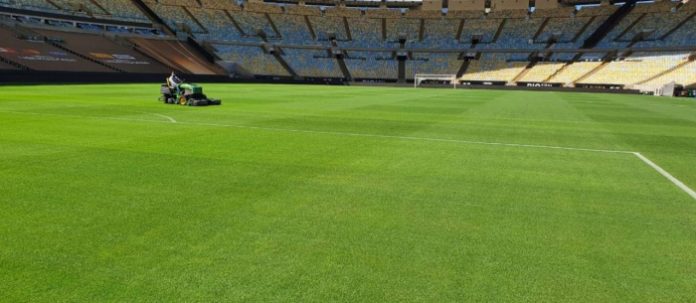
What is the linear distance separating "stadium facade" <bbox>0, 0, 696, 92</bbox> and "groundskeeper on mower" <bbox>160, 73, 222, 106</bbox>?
28.1 m

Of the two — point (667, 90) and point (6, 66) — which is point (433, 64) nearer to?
point (667, 90)

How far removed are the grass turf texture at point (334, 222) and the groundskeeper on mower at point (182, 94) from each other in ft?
27.5

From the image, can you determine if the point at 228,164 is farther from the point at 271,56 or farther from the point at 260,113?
the point at 271,56

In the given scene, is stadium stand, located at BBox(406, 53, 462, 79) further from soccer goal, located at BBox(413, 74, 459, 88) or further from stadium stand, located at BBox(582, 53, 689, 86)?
stadium stand, located at BBox(582, 53, 689, 86)

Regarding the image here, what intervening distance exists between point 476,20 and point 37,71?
58408 mm

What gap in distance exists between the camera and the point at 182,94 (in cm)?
1752

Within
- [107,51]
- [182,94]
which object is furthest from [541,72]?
[107,51]

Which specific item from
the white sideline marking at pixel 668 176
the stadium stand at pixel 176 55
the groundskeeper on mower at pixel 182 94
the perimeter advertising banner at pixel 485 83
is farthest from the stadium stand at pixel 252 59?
the white sideline marking at pixel 668 176

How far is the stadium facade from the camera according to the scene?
4750 cm

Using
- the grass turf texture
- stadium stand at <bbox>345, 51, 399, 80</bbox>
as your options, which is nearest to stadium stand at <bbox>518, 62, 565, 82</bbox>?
stadium stand at <bbox>345, 51, 399, 80</bbox>

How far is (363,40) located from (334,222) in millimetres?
69365

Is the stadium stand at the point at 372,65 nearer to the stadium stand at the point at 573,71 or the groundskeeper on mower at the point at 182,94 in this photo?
the stadium stand at the point at 573,71

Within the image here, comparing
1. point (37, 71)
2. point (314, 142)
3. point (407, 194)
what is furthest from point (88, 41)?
point (407, 194)

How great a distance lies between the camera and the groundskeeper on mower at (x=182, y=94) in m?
17.3
